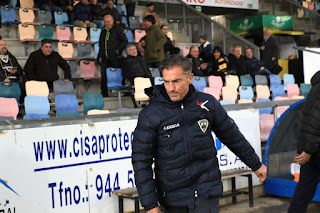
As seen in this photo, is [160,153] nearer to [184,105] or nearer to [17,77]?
[184,105]

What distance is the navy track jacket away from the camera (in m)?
3.06

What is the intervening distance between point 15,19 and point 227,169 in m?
7.43

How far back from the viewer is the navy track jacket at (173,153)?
3.06m

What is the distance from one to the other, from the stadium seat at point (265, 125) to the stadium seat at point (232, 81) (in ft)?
14.7

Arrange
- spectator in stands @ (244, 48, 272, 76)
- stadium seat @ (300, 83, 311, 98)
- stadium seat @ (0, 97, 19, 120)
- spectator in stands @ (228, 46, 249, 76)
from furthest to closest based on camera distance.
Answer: spectator in stands @ (244, 48, 272, 76), spectator in stands @ (228, 46, 249, 76), stadium seat @ (300, 83, 311, 98), stadium seat @ (0, 97, 19, 120)

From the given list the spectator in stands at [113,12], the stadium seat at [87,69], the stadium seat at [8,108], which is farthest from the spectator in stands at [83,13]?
the stadium seat at [8,108]

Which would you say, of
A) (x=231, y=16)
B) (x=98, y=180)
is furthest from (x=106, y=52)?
(x=231, y=16)

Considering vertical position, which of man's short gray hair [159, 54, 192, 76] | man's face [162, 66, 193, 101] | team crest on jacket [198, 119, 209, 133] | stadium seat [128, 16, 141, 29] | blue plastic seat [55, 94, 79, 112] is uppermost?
stadium seat [128, 16, 141, 29]

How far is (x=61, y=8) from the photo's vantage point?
42.8ft

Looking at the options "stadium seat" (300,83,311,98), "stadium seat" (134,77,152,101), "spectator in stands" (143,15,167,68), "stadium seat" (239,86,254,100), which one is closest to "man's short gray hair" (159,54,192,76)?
"stadium seat" (134,77,152,101)

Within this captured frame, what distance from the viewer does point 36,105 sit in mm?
7645

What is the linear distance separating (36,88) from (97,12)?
517 cm

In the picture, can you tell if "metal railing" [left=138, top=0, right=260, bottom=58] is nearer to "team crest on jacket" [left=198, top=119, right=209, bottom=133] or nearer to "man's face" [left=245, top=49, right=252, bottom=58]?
"man's face" [left=245, top=49, right=252, bottom=58]

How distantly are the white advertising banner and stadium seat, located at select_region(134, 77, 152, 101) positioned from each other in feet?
13.9
